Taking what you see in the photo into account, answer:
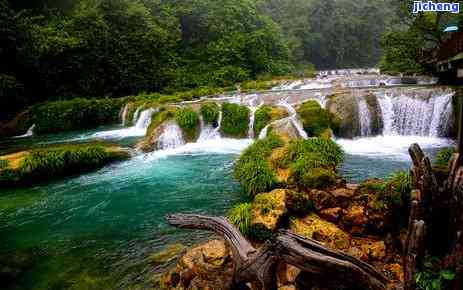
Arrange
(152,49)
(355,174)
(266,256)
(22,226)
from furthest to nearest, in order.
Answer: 1. (152,49)
2. (355,174)
3. (22,226)
4. (266,256)

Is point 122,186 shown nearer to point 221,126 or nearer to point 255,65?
point 221,126

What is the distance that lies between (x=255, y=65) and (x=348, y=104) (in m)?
24.9

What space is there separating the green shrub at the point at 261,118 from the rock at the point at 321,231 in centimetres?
916

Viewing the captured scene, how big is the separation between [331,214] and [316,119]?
8890mm

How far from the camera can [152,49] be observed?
30.2m

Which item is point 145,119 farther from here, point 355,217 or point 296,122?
point 355,217

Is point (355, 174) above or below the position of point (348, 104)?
below

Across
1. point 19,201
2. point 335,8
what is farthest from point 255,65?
point 19,201

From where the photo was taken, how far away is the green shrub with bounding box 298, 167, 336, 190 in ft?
26.2

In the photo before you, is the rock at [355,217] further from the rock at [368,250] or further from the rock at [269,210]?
the rock at [269,210]

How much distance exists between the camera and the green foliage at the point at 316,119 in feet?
50.1

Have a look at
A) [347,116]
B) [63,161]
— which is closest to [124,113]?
[63,161]

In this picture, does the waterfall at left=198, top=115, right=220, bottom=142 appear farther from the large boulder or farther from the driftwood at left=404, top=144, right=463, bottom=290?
the driftwood at left=404, top=144, right=463, bottom=290

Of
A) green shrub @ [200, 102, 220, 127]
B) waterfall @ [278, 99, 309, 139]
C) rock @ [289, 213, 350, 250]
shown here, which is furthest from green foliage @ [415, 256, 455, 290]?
green shrub @ [200, 102, 220, 127]
